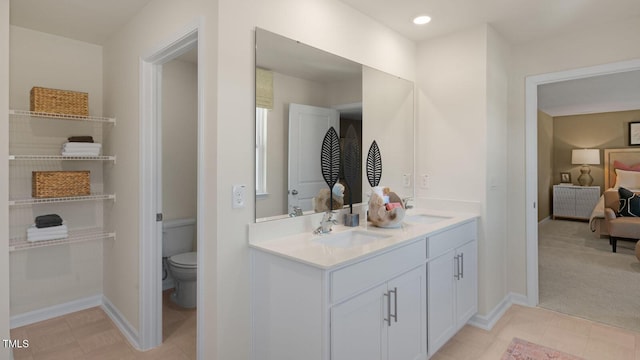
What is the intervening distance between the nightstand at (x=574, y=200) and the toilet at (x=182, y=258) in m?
7.84

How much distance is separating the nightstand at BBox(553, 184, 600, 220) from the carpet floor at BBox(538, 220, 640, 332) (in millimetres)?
1600

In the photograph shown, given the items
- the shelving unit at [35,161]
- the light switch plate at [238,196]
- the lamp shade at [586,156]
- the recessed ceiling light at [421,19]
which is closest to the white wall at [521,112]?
the recessed ceiling light at [421,19]

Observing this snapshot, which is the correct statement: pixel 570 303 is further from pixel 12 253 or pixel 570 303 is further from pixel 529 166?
pixel 12 253

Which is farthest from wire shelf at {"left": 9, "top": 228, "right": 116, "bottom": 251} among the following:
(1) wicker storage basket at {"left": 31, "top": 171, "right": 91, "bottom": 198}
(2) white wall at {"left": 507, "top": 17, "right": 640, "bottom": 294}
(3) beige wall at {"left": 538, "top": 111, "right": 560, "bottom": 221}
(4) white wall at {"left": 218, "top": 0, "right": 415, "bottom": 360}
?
(3) beige wall at {"left": 538, "top": 111, "right": 560, "bottom": 221}

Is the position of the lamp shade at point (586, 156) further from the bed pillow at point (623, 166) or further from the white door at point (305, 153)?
the white door at point (305, 153)

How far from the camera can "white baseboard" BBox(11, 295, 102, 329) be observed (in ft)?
9.20

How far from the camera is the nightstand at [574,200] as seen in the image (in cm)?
721

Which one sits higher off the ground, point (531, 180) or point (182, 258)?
point (531, 180)

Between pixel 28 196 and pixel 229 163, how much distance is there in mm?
2292

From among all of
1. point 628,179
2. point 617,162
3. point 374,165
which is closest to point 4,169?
point 374,165

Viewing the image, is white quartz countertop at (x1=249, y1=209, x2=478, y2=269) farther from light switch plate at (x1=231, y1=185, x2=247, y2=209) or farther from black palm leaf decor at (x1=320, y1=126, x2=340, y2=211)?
black palm leaf decor at (x1=320, y1=126, x2=340, y2=211)

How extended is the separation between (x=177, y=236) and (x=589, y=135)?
28.2 ft

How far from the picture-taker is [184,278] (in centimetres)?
303

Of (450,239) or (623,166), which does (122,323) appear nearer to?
(450,239)
